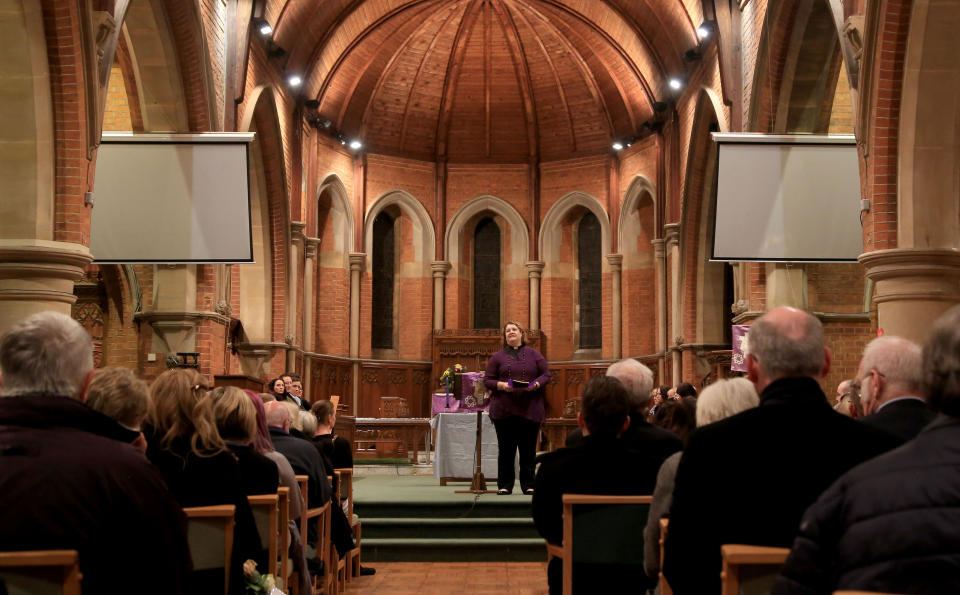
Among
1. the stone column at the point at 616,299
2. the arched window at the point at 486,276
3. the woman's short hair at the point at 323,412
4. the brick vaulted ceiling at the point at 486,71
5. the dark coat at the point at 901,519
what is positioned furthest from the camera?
the arched window at the point at 486,276

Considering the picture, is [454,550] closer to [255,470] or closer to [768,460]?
[255,470]

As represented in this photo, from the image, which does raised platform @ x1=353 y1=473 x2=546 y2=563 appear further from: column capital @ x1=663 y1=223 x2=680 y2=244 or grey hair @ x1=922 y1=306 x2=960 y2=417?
column capital @ x1=663 y1=223 x2=680 y2=244

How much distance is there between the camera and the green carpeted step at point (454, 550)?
859cm

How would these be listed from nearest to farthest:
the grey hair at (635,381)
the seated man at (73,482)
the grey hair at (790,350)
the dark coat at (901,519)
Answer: the dark coat at (901,519)
the seated man at (73,482)
the grey hair at (790,350)
the grey hair at (635,381)

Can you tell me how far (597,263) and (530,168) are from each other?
2.43m

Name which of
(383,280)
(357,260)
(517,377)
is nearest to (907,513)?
(517,377)

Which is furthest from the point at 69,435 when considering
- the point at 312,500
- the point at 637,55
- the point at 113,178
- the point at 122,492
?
the point at 637,55

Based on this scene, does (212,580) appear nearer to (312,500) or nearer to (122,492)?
(122,492)

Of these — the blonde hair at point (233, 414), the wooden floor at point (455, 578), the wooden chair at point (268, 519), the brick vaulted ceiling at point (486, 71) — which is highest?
the brick vaulted ceiling at point (486, 71)

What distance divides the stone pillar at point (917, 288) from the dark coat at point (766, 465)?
6.01 m

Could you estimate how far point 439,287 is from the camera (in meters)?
21.6

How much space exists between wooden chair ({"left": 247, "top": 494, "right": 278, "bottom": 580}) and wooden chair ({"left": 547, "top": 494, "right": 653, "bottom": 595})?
3.99 feet

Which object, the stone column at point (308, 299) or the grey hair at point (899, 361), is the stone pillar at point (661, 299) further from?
the grey hair at point (899, 361)

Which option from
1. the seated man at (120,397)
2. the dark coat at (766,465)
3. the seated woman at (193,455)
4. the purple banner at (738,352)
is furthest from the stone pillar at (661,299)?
the dark coat at (766,465)
